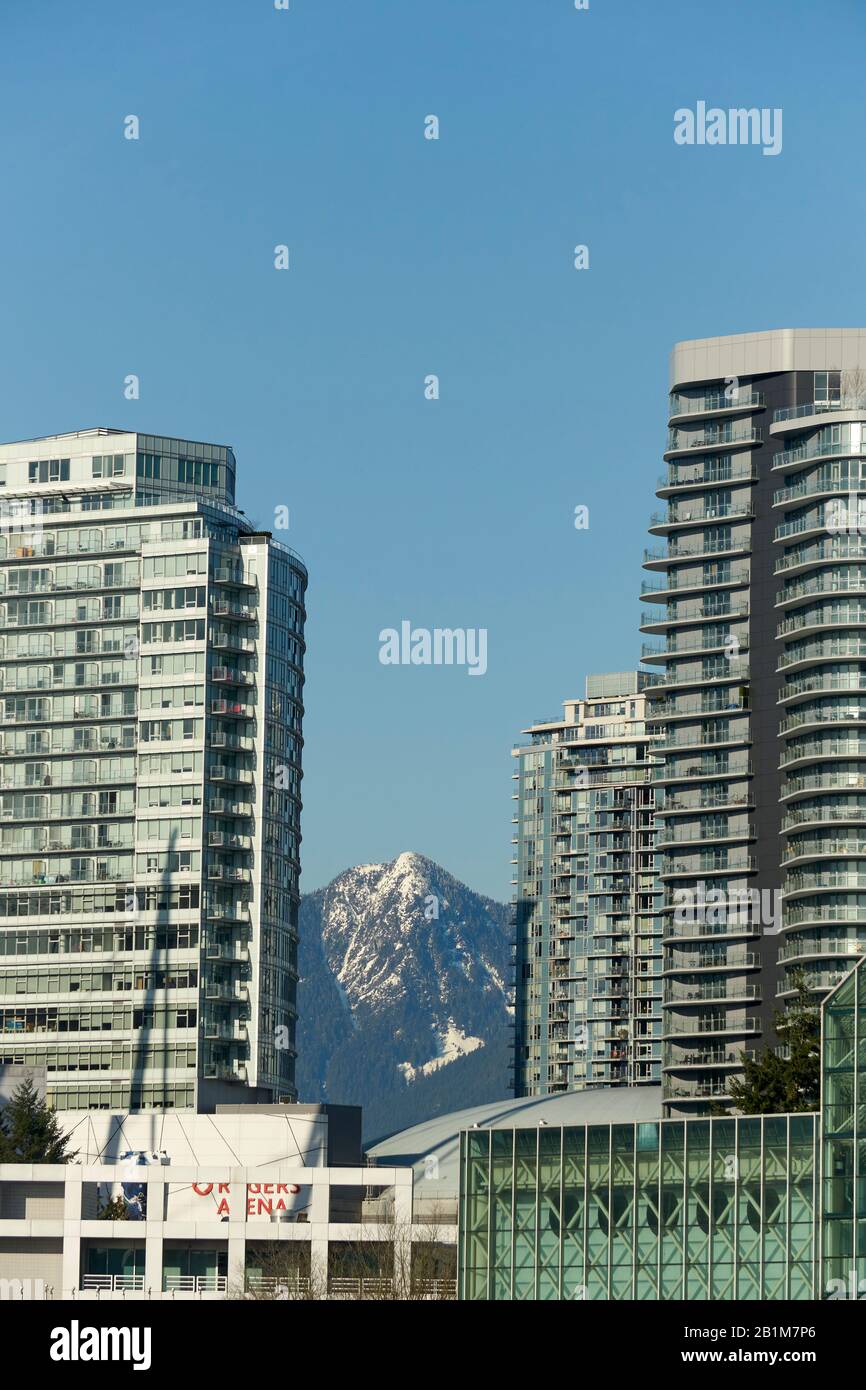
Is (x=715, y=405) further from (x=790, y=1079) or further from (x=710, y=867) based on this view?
(x=790, y=1079)

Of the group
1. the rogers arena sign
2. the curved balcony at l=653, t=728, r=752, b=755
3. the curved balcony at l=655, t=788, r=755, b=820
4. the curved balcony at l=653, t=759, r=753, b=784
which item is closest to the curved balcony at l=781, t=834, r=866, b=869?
the curved balcony at l=655, t=788, r=755, b=820

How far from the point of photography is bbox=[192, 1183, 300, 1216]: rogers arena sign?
440 ft

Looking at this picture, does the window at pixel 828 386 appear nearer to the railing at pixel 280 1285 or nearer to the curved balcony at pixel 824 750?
the curved balcony at pixel 824 750

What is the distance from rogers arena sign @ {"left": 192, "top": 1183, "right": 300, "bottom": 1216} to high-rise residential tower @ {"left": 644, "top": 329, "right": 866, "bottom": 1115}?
182 ft

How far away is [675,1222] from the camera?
83.4 m

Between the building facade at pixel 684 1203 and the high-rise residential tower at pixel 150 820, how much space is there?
99.6 m

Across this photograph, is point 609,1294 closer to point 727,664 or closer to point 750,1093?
point 750,1093

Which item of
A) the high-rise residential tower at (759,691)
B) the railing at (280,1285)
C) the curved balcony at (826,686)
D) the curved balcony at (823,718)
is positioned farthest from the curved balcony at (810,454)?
the railing at (280,1285)

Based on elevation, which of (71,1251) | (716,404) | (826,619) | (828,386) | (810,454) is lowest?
(71,1251)

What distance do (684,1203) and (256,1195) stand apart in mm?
56160

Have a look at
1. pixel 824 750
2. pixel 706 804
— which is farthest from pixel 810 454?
pixel 706 804

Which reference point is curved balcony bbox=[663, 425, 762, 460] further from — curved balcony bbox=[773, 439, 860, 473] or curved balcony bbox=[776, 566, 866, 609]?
curved balcony bbox=[776, 566, 866, 609]

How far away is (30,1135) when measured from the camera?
169 m
